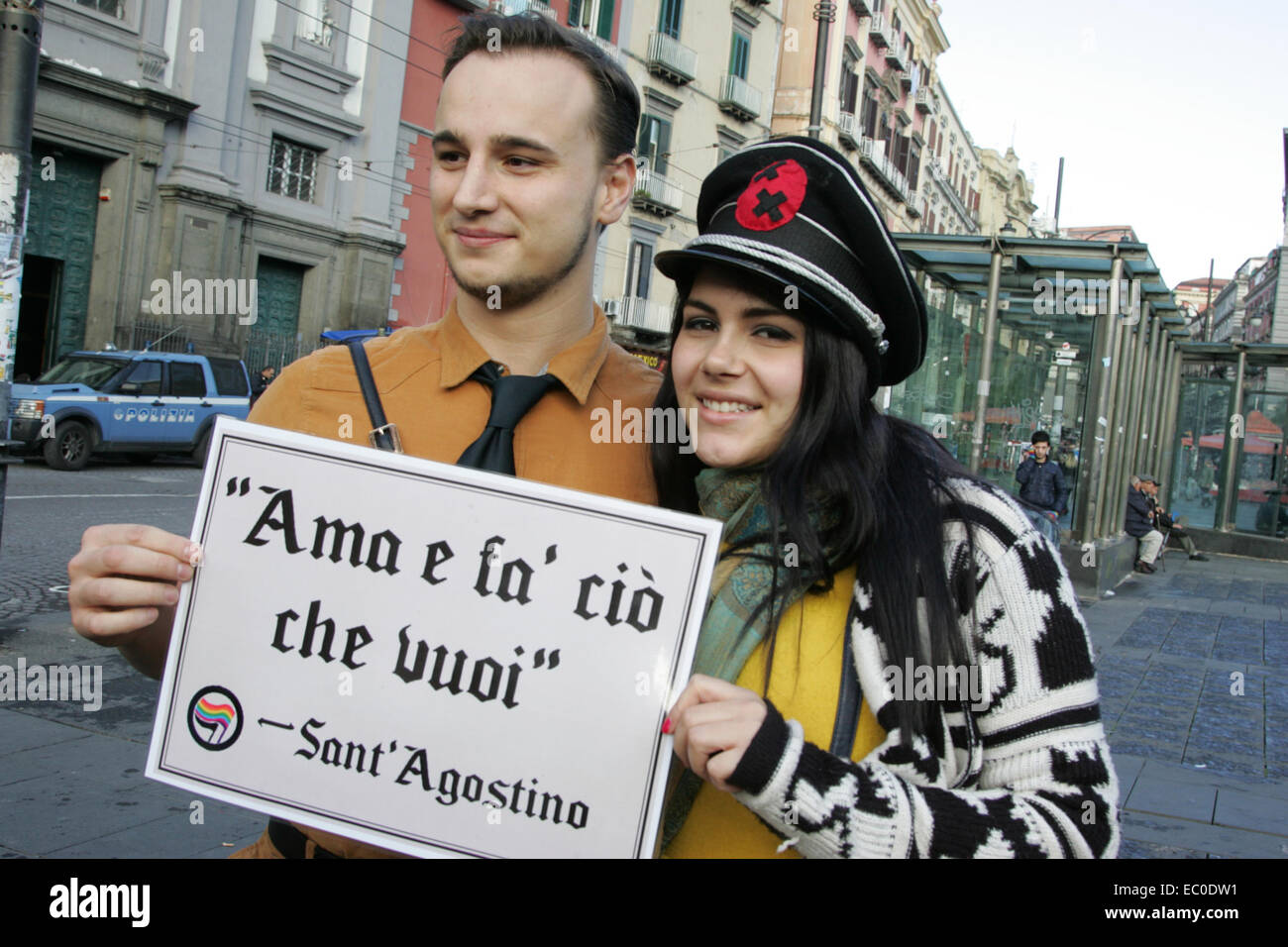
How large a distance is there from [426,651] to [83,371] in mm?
15582

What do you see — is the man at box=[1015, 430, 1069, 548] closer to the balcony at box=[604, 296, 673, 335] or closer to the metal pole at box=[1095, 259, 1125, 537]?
the metal pole at box=[1095, 259, 1125, 537]

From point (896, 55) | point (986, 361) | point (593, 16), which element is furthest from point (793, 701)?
point (896, 55)

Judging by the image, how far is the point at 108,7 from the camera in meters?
17.6

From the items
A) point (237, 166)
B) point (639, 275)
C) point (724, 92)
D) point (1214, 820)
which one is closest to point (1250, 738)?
point (1214, 820)

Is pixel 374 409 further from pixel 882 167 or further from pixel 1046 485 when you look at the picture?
pixel 882 167

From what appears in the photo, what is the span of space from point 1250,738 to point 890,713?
242 inches

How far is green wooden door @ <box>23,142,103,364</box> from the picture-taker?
17.2 metres

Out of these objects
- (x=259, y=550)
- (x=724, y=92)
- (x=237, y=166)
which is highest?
(x=724, y=92)

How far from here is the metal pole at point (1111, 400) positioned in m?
11.9

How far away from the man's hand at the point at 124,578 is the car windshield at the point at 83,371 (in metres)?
14.9

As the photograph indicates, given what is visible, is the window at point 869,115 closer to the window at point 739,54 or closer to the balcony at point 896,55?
the balcony at point 896,55

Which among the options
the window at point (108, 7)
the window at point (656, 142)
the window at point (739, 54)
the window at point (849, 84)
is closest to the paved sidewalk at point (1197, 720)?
the window at point (108, 7)

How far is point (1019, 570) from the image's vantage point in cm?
151
